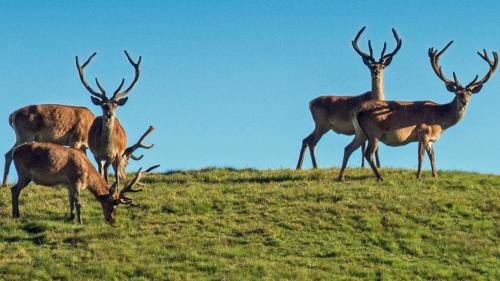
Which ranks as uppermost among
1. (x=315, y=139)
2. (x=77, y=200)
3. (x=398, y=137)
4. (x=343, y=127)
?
(x=343, y=127)

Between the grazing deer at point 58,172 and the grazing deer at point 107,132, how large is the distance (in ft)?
8.93

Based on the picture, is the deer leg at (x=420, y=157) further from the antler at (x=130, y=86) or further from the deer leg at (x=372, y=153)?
the antler at (x=130, y=86)

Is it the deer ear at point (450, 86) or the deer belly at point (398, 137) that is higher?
the deer ear at point (450, 86)

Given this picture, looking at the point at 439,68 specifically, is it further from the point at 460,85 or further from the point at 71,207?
the point at 71,207

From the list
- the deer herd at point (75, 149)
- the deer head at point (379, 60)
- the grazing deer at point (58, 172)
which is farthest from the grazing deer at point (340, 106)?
the grazing deer at point (58, 172)

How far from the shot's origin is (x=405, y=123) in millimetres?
27266

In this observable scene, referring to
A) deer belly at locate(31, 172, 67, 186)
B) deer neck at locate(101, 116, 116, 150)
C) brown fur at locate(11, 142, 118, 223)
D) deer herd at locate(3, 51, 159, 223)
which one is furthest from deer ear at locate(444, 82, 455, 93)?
deer belly at locate(31, 172, 67, 186)

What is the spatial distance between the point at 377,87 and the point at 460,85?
8.07 ft

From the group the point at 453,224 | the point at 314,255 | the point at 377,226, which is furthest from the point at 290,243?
the point at 453,224

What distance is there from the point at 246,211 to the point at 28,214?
4.83 meters

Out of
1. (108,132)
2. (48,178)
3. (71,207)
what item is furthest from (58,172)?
(108,132)

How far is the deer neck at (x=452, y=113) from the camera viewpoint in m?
28.0

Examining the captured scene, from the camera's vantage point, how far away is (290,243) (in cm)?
2166

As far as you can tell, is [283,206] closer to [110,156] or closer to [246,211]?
[246,211]
